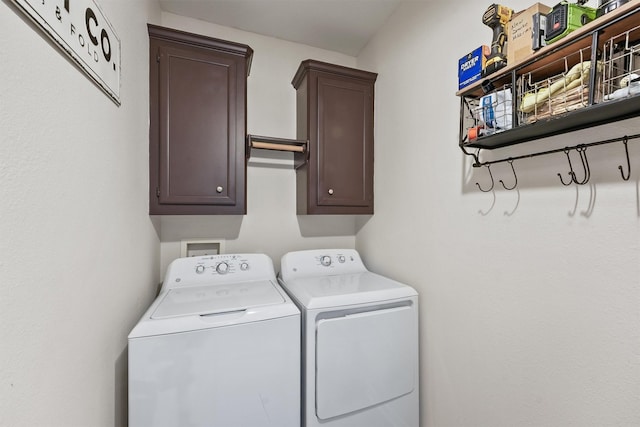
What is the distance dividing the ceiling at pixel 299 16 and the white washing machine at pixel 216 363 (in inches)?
69.6

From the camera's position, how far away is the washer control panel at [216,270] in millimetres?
1564

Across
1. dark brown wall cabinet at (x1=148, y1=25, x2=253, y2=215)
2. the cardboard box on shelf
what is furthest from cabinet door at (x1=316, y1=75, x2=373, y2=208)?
the cardboard box on shelf

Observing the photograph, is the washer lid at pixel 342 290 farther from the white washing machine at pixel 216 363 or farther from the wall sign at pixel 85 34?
the wall sign at pixel 85 34

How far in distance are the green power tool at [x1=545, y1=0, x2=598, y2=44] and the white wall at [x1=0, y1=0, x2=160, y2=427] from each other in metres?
1.28

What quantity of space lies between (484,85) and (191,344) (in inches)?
59.4

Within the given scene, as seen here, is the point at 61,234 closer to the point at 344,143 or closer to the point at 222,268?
the point at 222,268

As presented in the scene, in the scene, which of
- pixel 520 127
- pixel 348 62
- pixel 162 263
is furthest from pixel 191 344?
pixel 348 62

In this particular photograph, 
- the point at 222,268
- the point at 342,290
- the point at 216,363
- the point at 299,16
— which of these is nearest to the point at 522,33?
the point at 342,290

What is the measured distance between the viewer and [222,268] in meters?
1.63

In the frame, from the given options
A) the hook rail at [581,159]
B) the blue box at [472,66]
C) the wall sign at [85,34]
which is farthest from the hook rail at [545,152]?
the wall sign at [85,34]

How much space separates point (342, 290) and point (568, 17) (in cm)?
130

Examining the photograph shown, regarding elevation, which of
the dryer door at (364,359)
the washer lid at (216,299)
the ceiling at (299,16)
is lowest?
the dryer door at (364,359)

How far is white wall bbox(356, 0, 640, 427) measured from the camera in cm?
78

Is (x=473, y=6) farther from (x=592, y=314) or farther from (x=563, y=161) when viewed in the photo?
(x=592, y=314)
